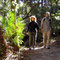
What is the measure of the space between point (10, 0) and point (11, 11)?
485 mm

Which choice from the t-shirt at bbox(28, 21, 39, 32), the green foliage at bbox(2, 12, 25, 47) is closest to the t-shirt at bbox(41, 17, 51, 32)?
the t-shirt at bbox(28, 21, 39, 32)

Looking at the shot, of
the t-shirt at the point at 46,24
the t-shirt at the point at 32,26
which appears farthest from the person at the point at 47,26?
the t-shirt at the point at 32,26

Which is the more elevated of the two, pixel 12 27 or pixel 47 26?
pixel 12 27

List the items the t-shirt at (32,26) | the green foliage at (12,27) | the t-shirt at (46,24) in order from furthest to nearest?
the t-shirt at (46,24)
the t-shirt at (32,26)
the green foliage at (12,27)

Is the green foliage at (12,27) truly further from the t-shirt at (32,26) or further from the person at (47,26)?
the person at (47,26)

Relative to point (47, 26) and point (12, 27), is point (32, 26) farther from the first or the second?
point (12, 27)

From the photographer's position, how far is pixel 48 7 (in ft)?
48.4

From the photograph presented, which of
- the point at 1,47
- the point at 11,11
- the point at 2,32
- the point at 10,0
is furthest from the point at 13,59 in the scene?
the point at 10,0

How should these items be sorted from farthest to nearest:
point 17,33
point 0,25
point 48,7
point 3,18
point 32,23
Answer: point 48,7
point 32,23
point 17,33
point 3,18
point 0,25

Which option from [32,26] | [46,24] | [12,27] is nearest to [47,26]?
[46,24]

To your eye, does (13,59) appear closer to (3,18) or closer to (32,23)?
(3,18)

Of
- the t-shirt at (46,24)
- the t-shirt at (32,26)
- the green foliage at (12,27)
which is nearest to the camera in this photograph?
the green foliage at (12,27)

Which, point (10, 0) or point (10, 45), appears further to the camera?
point (10, 0)

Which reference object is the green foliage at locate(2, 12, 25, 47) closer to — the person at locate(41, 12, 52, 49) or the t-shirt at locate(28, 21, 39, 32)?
the t-shirt at locate(28, 21, 39, 32)
